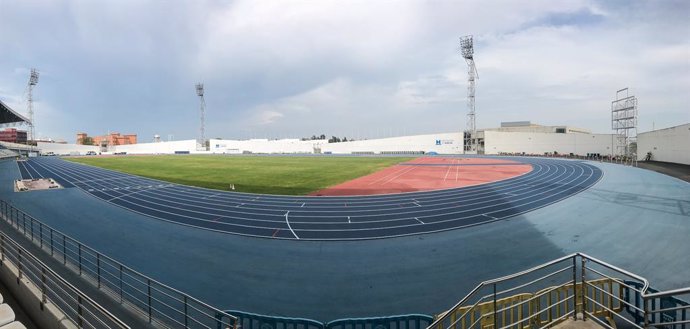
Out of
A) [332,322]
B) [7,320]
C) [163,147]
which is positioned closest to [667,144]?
[332,322]

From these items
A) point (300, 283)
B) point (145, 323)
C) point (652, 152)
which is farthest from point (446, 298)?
point (652, 152)

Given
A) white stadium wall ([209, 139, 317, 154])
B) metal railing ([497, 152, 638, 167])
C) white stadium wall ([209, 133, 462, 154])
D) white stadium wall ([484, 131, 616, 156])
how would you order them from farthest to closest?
white stadium wall ([209, 139, 317, 154]) → white stadium wall ([209, 133, 462, 154]) → white stadium wall ([484, 131, 616, 156]) → metal railing ([497, 152, 638, 167])

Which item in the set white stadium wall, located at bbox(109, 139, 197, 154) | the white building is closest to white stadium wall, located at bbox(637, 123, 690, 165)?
the white building

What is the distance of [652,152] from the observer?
40.7m

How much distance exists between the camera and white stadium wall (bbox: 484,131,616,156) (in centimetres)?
5616

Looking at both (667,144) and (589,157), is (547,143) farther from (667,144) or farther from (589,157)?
(667,144)

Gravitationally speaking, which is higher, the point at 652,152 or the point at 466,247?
the point at 652,152

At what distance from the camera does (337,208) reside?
16.5 metres

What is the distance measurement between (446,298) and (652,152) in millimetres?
49598

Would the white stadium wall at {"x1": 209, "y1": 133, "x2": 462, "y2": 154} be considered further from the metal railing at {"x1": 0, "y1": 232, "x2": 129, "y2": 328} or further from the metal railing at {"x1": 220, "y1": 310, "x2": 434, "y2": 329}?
the metal railing at {"x1": 0, "y1": 232, "x2": 129, "y2": 328}

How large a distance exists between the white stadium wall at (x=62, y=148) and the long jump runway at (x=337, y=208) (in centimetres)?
9703

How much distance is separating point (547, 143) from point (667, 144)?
24.0 m

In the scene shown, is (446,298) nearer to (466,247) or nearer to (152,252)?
(466,247)

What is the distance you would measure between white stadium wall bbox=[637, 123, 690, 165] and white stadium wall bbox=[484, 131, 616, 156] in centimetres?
1047
